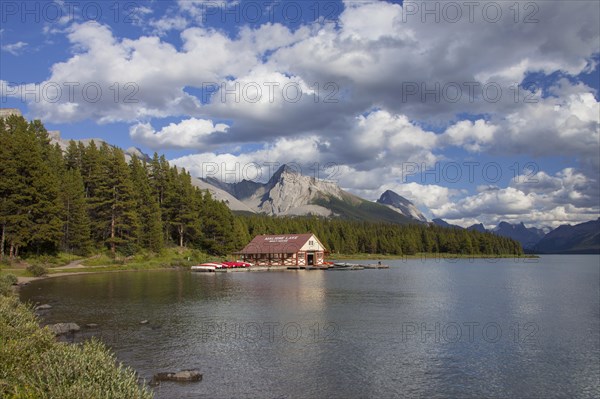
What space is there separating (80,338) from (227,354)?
35.3 ft

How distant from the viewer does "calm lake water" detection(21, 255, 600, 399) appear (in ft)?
76.4

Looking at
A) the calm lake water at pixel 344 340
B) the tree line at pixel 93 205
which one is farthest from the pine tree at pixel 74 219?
the calm lake water at pixel 344 340

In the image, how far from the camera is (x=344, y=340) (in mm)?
32188

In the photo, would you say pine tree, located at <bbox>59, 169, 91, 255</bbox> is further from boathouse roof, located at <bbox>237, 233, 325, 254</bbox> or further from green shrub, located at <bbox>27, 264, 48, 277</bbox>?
boathouse roof, located at <bbox>237, 233, 325, 254</bbox>

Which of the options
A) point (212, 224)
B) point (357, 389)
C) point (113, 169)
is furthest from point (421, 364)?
point (212, 224)

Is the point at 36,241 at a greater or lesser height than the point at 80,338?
greater

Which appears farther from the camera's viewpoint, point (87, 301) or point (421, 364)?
point (87, 301)

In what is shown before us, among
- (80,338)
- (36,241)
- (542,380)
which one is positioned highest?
(36,241)

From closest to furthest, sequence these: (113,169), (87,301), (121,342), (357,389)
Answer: (357,389) < (121,342) < (87,301) < (113,169)

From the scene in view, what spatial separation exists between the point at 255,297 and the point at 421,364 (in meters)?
32.1

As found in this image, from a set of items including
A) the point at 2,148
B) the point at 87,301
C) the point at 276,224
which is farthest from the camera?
the point at 276,224

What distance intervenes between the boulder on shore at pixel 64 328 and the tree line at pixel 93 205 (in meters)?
48.3

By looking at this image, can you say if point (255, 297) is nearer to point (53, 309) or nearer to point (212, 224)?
point (53, 309)

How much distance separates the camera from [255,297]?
56188 mm
